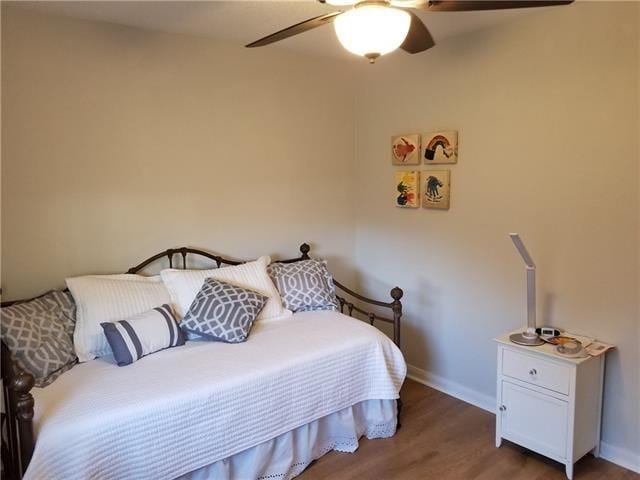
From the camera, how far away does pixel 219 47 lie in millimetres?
3186

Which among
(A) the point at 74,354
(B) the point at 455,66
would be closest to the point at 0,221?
(A) the point at 74,354

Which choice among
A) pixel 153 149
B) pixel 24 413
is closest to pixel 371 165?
pixel 153 149

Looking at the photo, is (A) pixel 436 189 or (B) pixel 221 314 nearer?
(B) pixel 221 314

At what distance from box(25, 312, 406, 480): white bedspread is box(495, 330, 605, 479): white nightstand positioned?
1.91 ft

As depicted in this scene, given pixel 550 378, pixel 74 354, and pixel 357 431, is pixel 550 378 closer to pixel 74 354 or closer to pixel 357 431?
pixel 357 431

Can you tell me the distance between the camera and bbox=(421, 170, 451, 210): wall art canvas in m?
3.23

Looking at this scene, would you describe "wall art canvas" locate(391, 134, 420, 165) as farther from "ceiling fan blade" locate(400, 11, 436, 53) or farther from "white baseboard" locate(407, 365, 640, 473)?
"white baseboard" locate(407, 365, 640, 473)

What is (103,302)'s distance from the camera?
254 centimetres

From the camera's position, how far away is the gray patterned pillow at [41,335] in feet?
7.10

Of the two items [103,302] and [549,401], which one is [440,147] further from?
[103,302]

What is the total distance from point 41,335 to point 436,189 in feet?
7.90

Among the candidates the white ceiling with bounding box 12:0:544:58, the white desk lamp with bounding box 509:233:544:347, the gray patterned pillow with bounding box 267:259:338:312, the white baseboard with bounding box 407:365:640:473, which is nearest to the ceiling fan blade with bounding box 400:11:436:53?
the white ceiling with bounding box 12:0:544:58

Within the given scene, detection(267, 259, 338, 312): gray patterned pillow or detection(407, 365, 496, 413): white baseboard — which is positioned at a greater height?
detection(267, 259, 338, 312): gray patterned pillow

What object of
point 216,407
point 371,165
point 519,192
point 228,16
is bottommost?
point 216,407
